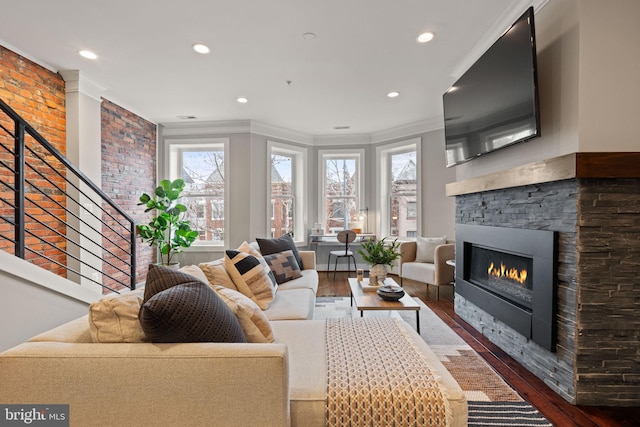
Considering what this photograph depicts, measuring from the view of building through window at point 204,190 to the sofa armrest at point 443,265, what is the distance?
3.47 m

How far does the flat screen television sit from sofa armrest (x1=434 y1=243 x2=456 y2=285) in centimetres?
142

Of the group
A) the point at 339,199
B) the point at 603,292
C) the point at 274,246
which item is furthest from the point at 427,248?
the point at 603,292

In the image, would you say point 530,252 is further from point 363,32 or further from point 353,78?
point 353,78

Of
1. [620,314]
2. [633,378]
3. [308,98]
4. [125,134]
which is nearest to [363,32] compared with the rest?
[308,98]

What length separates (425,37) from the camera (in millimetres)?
2668

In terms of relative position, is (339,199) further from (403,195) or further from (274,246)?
(274,246)

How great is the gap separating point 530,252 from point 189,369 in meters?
2.19

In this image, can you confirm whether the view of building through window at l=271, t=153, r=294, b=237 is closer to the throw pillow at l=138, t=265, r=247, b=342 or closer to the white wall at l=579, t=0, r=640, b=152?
the throw pillow at l=138, t=265, r=247, b=342

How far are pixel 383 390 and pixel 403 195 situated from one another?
4705 mm

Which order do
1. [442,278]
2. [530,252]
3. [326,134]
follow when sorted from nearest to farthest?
[530,252]
[442,278]
[326,134]

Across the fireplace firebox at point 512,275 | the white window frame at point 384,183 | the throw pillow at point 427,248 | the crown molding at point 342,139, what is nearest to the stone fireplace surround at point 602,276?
the fireplace firebox at point 512,275

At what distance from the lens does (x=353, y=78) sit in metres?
3.46

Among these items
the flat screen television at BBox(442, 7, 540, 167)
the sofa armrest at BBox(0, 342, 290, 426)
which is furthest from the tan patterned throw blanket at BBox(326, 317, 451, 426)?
the flat screen television at BBox(442, 7, 540, 167)

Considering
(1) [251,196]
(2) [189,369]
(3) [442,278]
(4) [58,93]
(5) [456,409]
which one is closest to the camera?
(2) [189,369]
